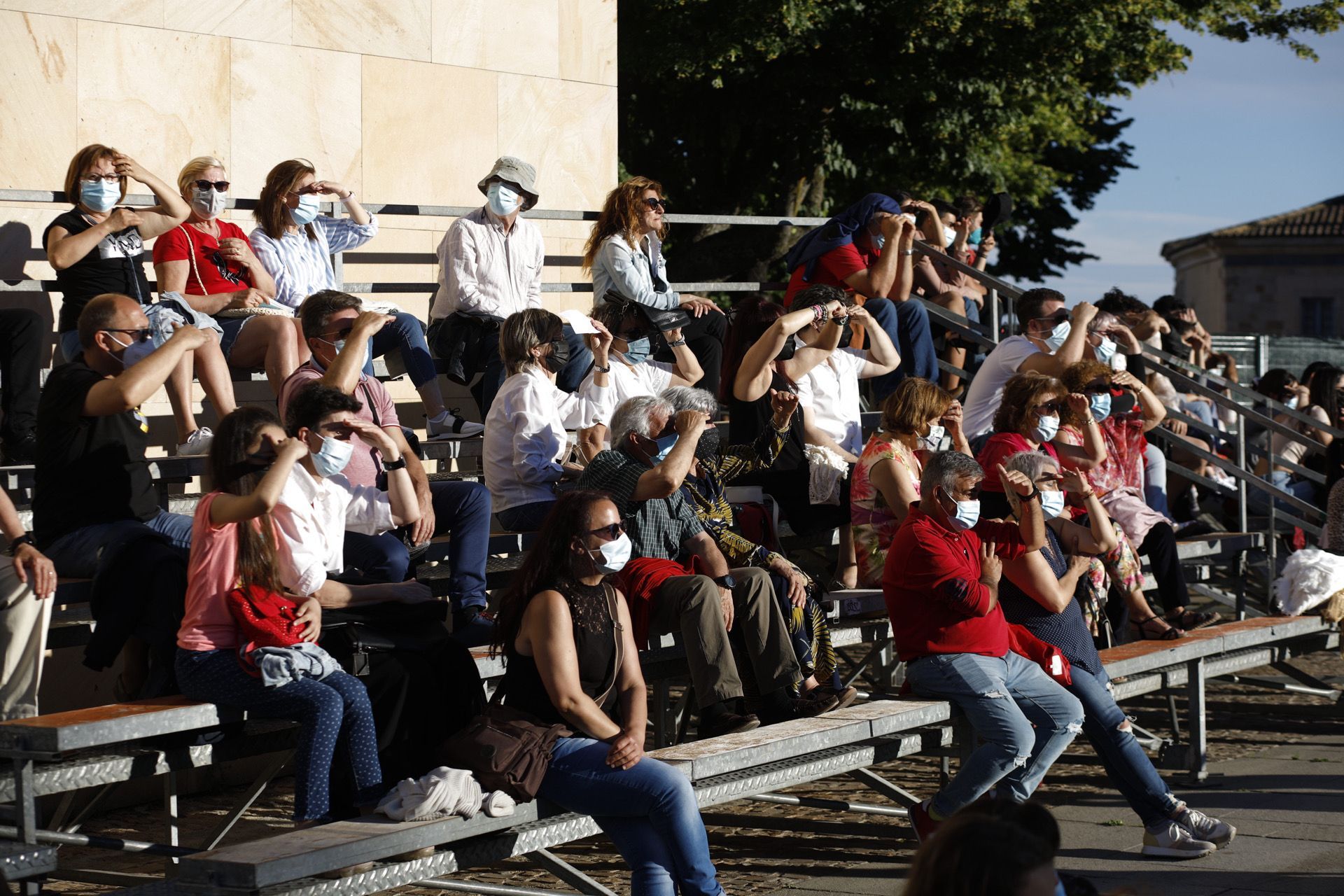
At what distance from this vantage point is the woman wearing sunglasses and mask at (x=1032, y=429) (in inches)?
318

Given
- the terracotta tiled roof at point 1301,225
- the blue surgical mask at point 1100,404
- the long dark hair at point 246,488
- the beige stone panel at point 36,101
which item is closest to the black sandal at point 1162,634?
the blue surgical mask at point 1100,404

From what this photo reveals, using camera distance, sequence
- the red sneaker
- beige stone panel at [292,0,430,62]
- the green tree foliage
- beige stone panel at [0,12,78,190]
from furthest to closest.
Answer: the green tree foliage
beige stone panel at [292,0,430,62]
beige stone panel at [0,12,78,190]
the red sneaker

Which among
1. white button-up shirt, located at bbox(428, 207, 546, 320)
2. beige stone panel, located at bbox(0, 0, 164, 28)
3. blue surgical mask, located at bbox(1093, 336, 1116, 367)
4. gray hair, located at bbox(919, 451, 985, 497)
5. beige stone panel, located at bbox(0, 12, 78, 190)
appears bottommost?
gray hair, located at bbox(919, 451, 985, 497)

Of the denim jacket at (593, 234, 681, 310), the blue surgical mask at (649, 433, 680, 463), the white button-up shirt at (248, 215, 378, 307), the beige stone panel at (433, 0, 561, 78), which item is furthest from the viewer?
the beige stone panel at (433, 0, 561, 78)

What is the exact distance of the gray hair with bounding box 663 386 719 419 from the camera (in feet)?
23.6

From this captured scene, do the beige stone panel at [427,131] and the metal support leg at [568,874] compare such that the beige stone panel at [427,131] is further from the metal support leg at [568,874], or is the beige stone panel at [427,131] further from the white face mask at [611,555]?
the metal support leg at [568,874]

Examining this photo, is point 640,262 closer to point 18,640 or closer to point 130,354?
point 130,354

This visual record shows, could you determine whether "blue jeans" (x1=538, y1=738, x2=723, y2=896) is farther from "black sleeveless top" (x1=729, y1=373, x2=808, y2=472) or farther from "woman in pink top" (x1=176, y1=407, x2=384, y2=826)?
"black sleeveless top" (x1=729, y1=373, x2=808, y2=472)

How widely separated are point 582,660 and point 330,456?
126 centimetres

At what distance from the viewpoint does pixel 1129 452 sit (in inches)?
381

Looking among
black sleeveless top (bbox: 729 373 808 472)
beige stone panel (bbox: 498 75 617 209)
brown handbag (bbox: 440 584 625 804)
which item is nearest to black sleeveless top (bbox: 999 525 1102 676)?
black sleeveless top (bbox: 729 373 808 472)

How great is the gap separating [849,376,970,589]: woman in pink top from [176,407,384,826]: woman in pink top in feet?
10.4

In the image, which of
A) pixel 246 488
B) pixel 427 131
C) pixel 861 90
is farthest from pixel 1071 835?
pixel 861 90

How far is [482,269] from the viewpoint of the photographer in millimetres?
9227
